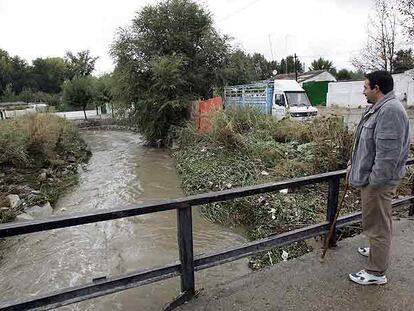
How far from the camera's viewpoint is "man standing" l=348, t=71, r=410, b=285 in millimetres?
2725

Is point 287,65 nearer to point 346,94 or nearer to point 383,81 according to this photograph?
point 346,94

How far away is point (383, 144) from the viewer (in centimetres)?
272

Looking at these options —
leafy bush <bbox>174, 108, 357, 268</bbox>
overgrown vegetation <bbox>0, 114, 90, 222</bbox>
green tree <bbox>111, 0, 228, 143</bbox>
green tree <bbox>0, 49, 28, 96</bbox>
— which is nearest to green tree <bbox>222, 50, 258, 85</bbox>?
green tree <bbox>111, 0, 228, 143</bbox>

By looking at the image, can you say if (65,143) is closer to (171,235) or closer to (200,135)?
(200,135)

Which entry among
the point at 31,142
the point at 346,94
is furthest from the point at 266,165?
the point at 346,94

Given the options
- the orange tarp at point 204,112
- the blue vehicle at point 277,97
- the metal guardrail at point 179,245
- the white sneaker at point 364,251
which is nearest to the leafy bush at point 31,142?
the orange tarp at point 204,112

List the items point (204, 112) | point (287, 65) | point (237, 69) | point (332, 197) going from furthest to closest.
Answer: point (287, 65) < point (237, 69) < point (204, 112) < point (332, 197)

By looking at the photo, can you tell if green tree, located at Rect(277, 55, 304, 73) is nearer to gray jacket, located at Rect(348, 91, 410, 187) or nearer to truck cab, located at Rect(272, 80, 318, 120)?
truck cab, located at Rect(272, 80, 318, 120)

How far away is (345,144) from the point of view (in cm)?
717

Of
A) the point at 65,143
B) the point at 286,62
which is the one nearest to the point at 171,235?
the point at 65,143

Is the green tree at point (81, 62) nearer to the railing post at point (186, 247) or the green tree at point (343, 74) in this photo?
the green tree at point (343, 74)

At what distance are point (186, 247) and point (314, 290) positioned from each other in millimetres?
1116

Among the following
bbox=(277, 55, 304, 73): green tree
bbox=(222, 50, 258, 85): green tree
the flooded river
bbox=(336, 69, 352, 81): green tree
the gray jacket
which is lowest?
the flooded river

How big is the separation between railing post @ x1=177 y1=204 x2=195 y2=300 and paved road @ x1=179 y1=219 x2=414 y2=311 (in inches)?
4.9
